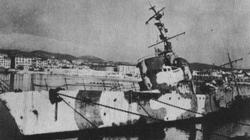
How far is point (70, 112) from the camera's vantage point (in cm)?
826

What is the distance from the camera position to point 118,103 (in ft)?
29.9

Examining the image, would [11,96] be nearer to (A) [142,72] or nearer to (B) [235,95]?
(A) [142,72]

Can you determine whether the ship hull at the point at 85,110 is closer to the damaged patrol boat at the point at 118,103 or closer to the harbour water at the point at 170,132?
the damaged patrol boat at the point at 118,103

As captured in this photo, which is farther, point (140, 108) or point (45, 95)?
point (140, 108)

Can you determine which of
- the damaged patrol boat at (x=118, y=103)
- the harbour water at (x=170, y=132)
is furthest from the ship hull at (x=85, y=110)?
the harbour water at (x=170, y=132)

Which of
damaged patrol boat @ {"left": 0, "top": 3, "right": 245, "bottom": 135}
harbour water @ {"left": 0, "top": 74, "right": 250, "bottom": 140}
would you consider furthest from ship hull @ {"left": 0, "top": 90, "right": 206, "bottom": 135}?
harbour water @ {"left": 0, "top": 74, "right": 250, "bottom": 140}

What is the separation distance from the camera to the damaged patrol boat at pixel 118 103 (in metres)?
7.64

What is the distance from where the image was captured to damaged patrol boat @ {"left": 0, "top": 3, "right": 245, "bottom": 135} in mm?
7641

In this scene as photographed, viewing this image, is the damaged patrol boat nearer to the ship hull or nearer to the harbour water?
the ship hull

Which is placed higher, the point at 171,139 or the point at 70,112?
the point at 70,112

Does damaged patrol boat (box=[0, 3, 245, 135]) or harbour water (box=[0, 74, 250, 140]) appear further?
harbour water (box=[0, 74, 250, 140])

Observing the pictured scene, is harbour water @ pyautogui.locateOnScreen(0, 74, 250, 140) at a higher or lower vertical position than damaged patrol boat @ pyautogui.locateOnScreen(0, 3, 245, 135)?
Result: lower

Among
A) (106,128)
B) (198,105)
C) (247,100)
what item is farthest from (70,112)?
(247,100)

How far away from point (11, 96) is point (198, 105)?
8.08 metres
